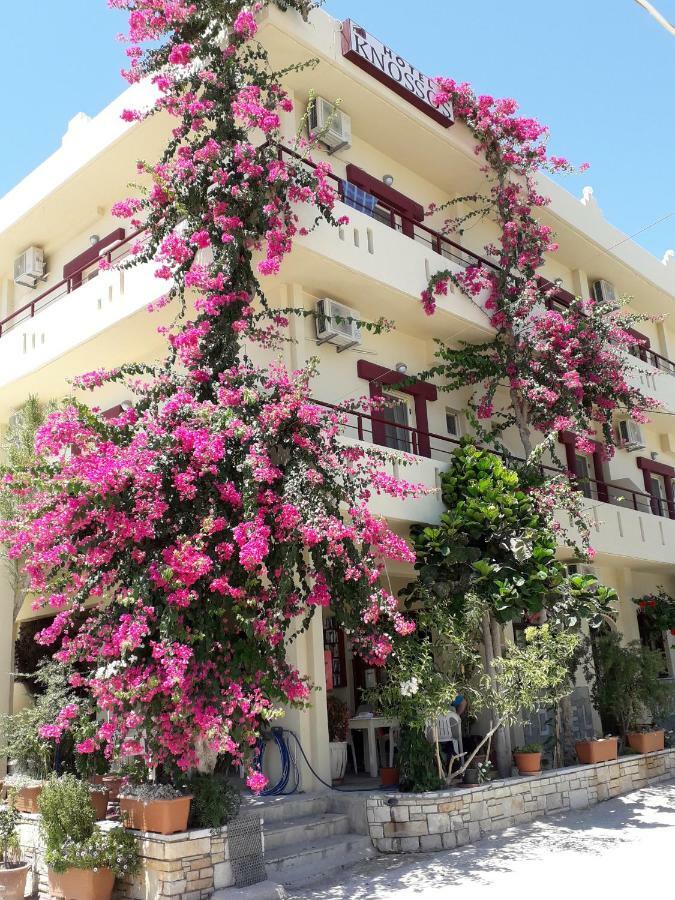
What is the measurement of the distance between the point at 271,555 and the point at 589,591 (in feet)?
18.2

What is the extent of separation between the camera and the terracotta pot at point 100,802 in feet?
29.6

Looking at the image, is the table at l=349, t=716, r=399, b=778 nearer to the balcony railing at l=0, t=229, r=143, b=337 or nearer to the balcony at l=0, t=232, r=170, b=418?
the balcony at l=0, t=232, r=170, b=418

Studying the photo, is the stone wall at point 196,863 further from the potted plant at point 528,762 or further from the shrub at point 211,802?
the potted plant at point 528,762

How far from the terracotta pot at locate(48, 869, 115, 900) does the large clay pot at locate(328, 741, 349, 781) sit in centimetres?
392

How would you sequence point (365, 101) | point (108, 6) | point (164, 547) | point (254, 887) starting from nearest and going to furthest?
1. point (254, 887)
2. point (164, 547)
3. point (108, 6)
4. point (365, 101)

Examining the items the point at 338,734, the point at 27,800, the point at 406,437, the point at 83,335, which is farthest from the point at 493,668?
the point at 83,335

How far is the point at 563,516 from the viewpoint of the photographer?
566 inches

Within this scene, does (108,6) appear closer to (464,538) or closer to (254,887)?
(464,538)

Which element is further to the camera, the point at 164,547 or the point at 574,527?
the point at 574,527

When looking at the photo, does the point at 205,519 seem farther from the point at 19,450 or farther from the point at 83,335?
the point at 83,335

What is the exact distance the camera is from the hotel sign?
42.8 ft

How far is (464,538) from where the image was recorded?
11.6 metres

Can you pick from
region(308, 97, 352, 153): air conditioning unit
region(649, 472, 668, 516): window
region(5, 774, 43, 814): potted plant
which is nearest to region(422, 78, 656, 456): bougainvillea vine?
region(308, 97, 352, 153): air conditioning unit

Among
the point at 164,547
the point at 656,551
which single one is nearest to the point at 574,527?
the point at 656,551
